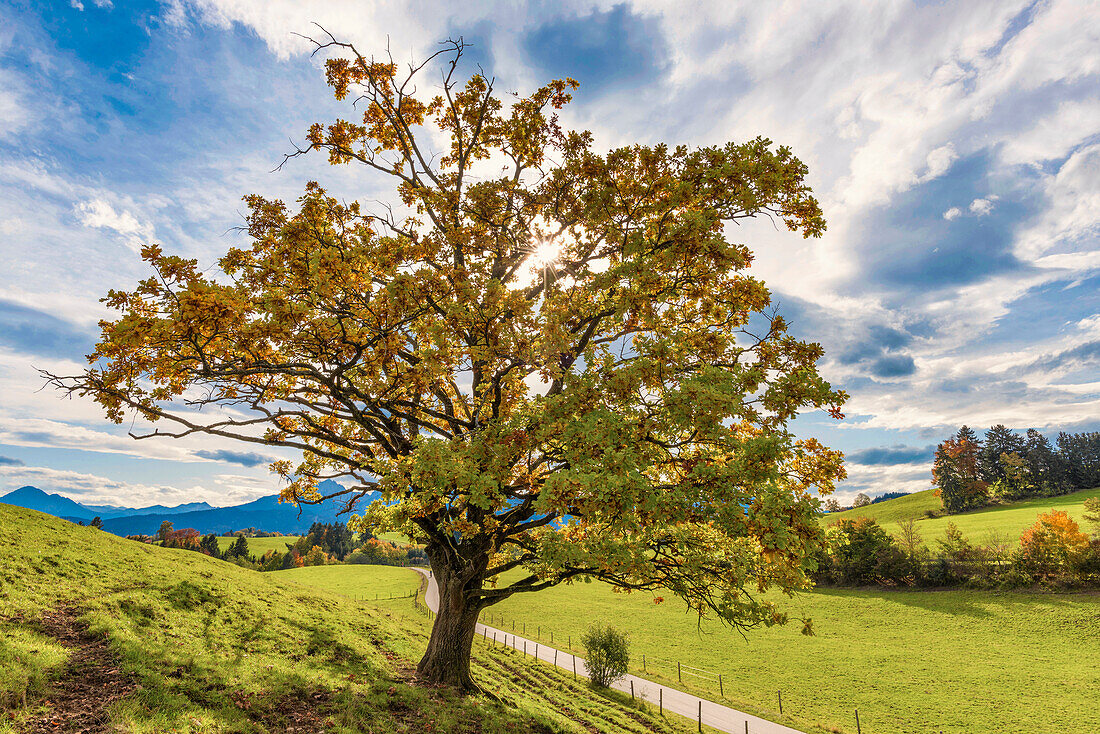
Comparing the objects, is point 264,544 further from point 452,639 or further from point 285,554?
point 452,639

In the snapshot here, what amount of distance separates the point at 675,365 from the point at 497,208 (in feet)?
24.2

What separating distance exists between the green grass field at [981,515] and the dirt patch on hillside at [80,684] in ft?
297

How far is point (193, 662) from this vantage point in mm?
11055

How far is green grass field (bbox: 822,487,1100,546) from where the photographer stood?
71250 millimetres

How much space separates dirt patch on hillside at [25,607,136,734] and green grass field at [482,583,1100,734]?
24.2 m

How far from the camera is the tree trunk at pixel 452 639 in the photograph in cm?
1383

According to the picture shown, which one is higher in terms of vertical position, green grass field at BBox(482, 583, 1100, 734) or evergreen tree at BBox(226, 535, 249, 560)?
green grass field at BBox(482, 583, 1100, 734)

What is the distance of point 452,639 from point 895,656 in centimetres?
4411

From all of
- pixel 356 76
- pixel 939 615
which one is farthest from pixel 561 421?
pixel 939 615

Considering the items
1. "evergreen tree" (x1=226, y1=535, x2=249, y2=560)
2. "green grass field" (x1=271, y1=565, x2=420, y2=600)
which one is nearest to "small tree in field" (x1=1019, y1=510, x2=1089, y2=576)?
"green grass field" (x1=271, y1=565, x2=420, y2=600)

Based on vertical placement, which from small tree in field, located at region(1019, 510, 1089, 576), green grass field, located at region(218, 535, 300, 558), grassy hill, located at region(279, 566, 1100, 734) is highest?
small tree in field, located at region(1019, 510, 1089, 576)

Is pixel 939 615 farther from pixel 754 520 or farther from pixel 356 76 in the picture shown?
pixel 356 76

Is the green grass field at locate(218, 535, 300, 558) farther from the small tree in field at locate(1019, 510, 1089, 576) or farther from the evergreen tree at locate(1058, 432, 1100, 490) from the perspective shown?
the evergreen tree at locate(1058, 432, 1100, 490)

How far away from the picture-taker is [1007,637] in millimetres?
41781
